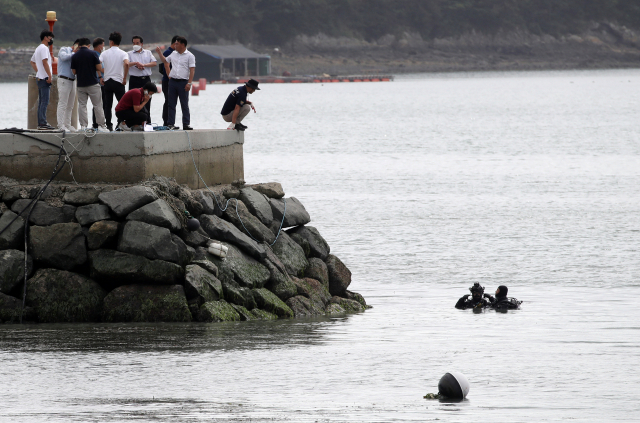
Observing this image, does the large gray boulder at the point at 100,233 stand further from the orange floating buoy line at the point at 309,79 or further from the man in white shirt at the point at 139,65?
the orange floating buoy line at the point at 309,79

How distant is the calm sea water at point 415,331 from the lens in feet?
31.5

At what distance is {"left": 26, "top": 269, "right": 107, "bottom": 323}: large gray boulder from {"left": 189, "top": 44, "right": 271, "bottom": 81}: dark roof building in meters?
133

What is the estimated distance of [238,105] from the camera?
17.2 metres

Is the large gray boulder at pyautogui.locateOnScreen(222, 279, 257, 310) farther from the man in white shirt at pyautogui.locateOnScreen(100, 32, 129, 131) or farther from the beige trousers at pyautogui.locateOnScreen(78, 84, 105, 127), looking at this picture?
the man in white shirt at pyautogui.locateOnScreen(100, 32, 129, 131)

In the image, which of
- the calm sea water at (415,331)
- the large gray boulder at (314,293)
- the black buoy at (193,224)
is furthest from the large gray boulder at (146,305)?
the large gray boulder at (314,293)

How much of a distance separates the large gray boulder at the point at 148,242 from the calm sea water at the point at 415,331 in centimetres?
104

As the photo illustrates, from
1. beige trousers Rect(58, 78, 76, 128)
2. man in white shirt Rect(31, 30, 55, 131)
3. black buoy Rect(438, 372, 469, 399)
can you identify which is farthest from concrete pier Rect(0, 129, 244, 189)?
black buoy Rect(438, 372, 469, 399)

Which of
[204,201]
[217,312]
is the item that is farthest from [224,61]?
[217,312]

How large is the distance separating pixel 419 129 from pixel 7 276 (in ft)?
209

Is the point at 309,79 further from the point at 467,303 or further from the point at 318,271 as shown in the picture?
the point at 318,271

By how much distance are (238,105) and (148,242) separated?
4388 millimetres

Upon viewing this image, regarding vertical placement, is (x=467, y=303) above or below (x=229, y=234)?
below

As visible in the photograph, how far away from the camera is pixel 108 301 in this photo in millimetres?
13766

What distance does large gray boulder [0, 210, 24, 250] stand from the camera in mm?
13914
